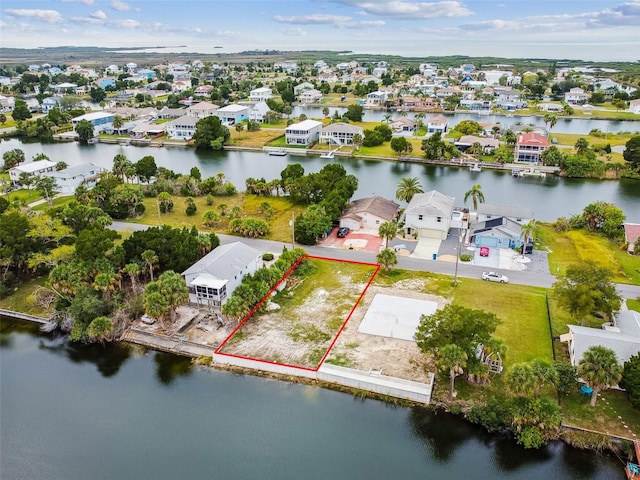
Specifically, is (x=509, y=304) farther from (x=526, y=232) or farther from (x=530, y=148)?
(x=530, y=148)

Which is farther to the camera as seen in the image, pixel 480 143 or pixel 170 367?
pixel 480 143

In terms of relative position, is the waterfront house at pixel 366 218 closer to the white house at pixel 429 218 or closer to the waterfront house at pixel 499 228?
the white house at pixel 429 218

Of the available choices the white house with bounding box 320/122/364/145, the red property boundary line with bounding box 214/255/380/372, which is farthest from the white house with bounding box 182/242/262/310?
the white house with bounding box 320/122/364/145

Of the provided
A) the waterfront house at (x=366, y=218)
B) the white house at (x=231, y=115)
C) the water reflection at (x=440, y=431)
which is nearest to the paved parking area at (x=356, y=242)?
the waterfront house at (x=366, y=218)

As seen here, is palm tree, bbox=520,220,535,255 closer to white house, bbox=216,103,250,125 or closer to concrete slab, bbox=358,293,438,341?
concrete slab, bbox=358,293,438,341

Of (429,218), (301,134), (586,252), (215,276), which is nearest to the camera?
(215,276)

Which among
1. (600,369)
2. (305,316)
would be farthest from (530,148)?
(600,369)

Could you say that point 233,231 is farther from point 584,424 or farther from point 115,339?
point 584,424

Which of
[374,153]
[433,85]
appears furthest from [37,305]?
[433,85]

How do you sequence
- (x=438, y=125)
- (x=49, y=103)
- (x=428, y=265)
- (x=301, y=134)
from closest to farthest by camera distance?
1. (x=428, y=265)
2. (x=301, y=134)
3. (x=438, y=125)
4. (x=49, y=103)
